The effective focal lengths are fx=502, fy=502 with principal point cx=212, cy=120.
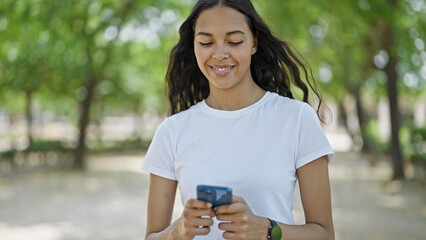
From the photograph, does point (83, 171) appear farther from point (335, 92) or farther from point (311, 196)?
point (311, 196)

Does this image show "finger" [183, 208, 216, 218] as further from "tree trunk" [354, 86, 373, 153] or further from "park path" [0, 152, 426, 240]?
"tree trunk" [354, 86, 373, 153]

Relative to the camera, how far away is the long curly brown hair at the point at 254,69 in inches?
80.9

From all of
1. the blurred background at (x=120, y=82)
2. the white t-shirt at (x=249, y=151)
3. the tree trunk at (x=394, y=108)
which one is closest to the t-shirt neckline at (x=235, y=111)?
the white t-shirt at (x=249, y=151)

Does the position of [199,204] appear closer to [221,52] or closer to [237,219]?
[237,219]

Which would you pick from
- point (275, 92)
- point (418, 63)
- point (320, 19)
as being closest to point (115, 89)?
point (320, 19)

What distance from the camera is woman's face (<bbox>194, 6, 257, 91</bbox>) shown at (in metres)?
1.82

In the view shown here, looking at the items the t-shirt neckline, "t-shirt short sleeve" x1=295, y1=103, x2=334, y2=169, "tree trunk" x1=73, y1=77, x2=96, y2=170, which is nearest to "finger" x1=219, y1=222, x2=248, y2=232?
"t-shirt short sleeve" x1=295, y1=103, x2=334, y2=169

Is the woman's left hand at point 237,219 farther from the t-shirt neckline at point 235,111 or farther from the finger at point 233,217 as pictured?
the t-shirt neckline at point 235,111

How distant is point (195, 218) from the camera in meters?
1.59

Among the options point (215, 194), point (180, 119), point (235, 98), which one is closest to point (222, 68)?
point (235, 98)

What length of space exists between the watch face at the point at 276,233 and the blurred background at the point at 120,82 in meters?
4.03

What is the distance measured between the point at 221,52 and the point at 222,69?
0.07m

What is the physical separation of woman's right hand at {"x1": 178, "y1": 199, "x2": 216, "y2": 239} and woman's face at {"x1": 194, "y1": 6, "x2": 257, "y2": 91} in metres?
0.54

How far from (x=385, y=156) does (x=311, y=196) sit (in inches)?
790
